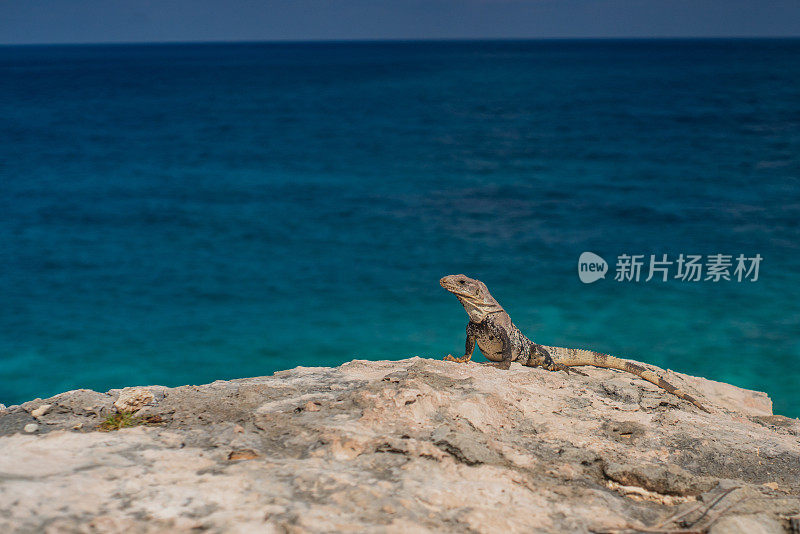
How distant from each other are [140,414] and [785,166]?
32.1 metres

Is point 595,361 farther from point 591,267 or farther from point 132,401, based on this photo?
point 591,267

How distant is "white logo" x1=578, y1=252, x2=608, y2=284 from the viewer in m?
18.4

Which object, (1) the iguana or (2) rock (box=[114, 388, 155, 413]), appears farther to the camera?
(1) the iguana

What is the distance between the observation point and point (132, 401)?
4.51 meters

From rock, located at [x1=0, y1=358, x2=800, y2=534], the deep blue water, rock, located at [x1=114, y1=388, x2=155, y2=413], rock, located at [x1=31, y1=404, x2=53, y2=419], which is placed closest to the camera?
rock, located at [x1=0, y1=358, x2=800, y2=534]

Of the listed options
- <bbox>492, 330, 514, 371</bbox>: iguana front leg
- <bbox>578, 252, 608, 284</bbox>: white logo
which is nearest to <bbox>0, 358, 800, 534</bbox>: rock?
<bbox>492, 330, 514, 371</bbox>: iguana front leg

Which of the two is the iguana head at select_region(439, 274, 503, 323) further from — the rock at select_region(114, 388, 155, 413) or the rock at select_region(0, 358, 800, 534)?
the rock at select_region(114, 388, 155, 413)

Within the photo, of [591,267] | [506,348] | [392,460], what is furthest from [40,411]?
[591,267]

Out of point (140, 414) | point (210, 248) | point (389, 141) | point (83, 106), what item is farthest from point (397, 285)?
point (83, 106)

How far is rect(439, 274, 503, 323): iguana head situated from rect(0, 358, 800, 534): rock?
148 cm

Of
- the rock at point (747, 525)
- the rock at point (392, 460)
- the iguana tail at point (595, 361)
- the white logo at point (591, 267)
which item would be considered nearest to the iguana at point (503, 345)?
the iguana tail at point (595, 361)

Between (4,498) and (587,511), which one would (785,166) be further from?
(4,498)

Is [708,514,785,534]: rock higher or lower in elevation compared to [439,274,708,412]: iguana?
lower

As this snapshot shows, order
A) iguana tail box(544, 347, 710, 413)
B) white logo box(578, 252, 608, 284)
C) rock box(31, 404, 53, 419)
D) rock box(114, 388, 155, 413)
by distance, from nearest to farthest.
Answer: rock box(31, 404, 53, 419) → rock box(114, 388, 155, 413) → iguana tail box(544, 347, 710, 413) → white logo box(578, 252, 608, 284)
